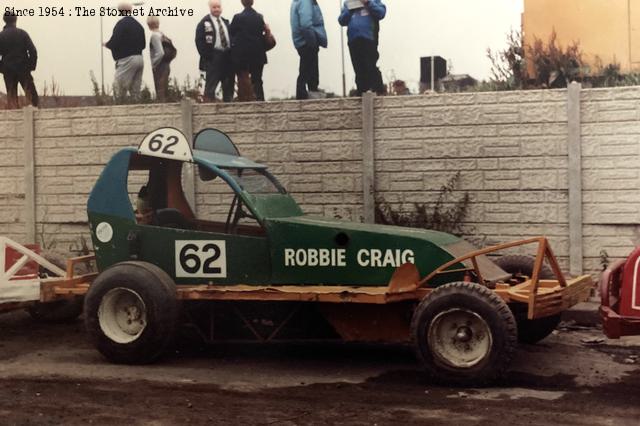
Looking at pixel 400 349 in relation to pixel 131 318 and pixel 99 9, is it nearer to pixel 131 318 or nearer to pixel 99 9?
pixel 131 318

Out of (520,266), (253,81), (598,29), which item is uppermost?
(598,29)

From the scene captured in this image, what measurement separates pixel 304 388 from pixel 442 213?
4717mm

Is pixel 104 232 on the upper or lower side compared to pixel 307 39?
lower

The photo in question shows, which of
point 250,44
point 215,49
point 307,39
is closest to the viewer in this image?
point 307,39

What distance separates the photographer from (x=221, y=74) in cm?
1324

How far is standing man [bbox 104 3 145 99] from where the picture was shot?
13.6 meters

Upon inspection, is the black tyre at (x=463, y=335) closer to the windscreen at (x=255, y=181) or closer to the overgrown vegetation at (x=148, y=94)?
the windscreen at (x=255, y=181)

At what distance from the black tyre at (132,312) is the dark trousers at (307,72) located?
17.3 feet

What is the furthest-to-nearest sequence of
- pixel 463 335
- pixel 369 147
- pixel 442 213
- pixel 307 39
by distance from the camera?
1. pixel 307 39
2. pixel 369 147
3. pixel 442 213
4. pixel 463 335

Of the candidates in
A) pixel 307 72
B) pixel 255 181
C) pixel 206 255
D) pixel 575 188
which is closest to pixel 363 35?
pixel 307 72

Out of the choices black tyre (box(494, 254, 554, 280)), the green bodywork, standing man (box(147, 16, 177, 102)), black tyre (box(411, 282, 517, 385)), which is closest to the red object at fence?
the green bodywork

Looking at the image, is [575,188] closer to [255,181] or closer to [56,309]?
[255,181]

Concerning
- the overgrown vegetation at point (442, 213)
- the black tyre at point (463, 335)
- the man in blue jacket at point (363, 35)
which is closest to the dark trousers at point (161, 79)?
the man in blue jacket at point (363, 35)

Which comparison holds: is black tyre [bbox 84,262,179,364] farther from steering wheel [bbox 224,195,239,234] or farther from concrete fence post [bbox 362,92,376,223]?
concrete fence post [bbox 362,92,376,223]
